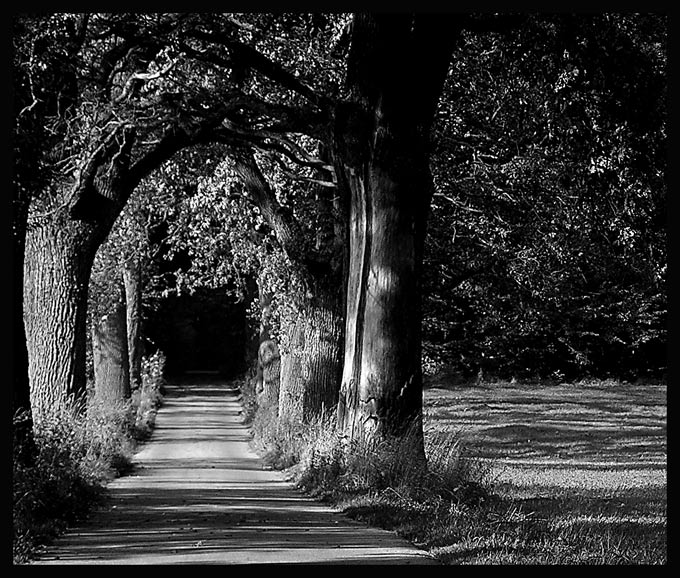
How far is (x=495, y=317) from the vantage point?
47562mm

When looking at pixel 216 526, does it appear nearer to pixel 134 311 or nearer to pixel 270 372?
pixel 270 372

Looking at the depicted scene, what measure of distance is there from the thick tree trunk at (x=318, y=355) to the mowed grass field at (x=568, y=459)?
2.48 metres

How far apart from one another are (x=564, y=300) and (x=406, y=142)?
27.5m

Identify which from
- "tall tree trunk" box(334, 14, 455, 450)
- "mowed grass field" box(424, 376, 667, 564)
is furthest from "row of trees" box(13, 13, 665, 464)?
"mowed grass field" box(424, 376, 667, 564)

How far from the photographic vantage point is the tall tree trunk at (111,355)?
32.2 m

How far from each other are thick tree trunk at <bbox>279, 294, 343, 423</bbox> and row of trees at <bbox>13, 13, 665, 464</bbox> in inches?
1.5

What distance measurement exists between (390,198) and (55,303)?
19.6 feet

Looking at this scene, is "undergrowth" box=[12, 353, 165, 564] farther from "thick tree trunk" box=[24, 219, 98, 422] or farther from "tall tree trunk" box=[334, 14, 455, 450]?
"tall tree trunk" box=[334, 14, 455, 450]

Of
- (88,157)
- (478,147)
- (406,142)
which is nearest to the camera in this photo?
(406,142)

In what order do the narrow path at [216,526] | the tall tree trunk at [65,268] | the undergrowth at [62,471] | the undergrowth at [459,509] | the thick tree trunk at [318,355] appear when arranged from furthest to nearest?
1. the thick tree trunk at [318,355]
2. the tall tree trunk at [65,268]
3. the undergrowth at [62,471]
4. the undergrowth at [459,509]
5. the narrow path at [216,526]

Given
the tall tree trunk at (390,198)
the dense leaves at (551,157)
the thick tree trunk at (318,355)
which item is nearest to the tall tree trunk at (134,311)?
the dense leaves at (551,157)

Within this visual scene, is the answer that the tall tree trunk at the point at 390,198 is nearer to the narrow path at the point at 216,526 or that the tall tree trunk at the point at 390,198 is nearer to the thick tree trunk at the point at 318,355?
the narrow path at the point at 216,526

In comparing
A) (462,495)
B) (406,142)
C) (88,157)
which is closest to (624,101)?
(406,142)

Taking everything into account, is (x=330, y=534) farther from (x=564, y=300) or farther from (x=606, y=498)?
(x=564, y=300)
